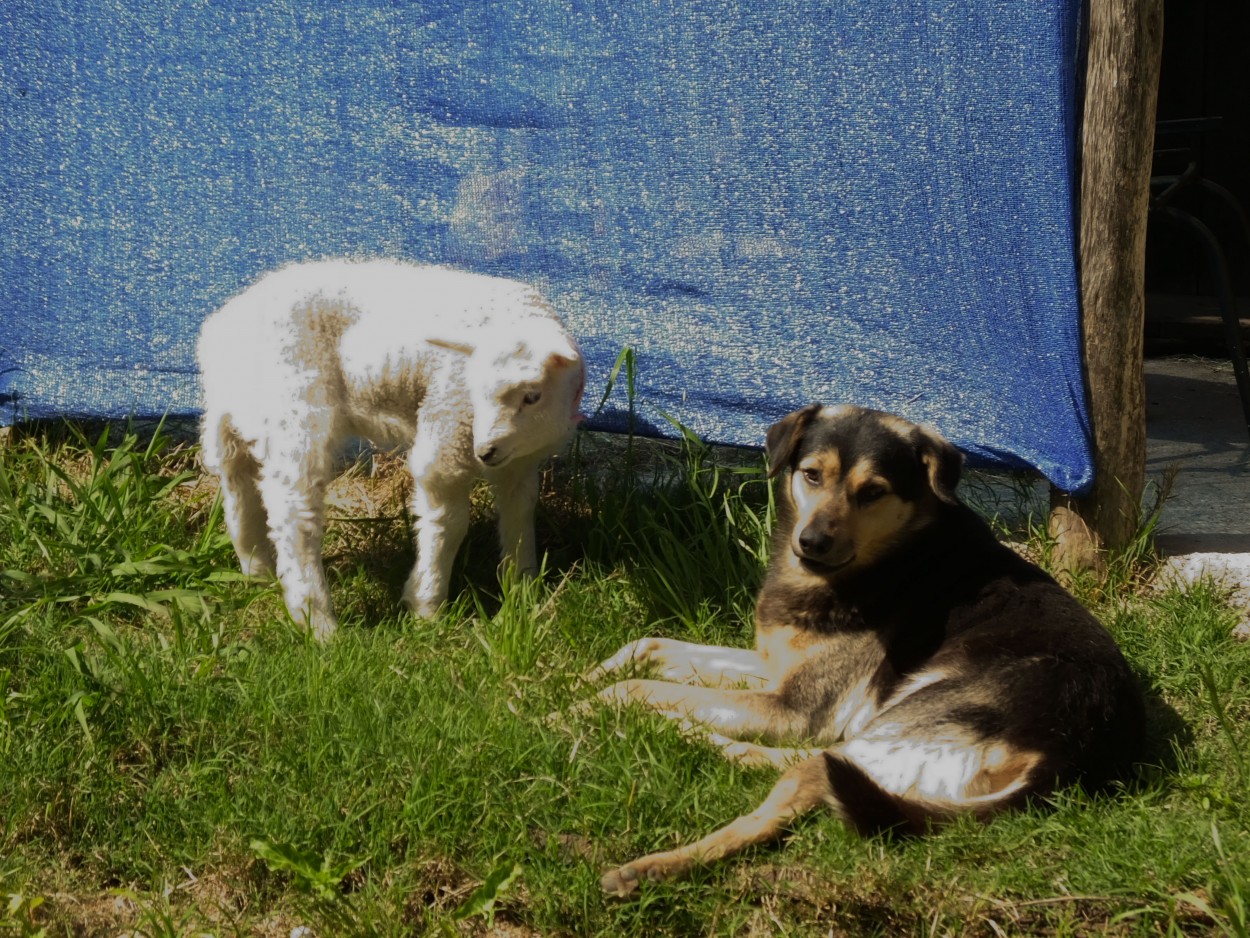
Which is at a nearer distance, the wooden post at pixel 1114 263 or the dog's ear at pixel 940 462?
the dog's ear at pixel 940 462

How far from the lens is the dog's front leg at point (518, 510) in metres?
4.59

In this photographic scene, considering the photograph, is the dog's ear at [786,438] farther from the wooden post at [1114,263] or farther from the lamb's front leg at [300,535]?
the lamb's front leg at [300,535]

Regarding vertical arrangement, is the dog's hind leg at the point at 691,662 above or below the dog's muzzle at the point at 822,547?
below

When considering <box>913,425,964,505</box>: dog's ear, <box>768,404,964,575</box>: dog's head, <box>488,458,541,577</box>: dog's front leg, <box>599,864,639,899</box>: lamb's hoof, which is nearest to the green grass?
<box>599,864,639,899</box>: lamb's hoof

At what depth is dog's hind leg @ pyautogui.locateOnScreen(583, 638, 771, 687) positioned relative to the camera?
4309 mm

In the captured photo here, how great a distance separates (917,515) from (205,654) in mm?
2248

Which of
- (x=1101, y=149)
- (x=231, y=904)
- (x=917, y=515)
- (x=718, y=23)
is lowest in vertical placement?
(x=231, y=904)

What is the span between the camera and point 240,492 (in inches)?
187

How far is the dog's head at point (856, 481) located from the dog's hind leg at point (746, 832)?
677mm

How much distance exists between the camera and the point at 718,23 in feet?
16.0

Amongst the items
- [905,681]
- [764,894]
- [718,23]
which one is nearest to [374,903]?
[764,894]

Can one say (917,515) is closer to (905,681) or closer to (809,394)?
(905,681)

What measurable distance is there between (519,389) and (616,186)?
133 cm

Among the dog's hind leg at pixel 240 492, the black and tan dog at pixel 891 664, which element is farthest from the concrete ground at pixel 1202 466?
the dog's hind leg at pixel 240 492
